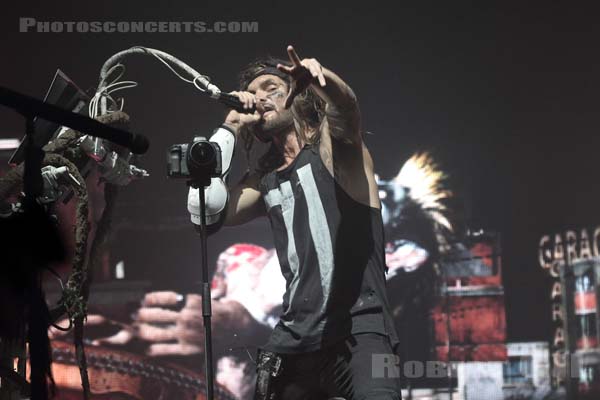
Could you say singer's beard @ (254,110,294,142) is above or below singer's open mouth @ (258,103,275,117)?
below

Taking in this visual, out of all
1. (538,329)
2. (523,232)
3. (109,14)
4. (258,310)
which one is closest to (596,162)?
(523,232)

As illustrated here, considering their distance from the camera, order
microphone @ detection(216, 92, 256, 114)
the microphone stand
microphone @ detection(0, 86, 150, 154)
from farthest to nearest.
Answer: microphone @ detection(216, 92, 256, 114)
the microphone stand
microphone @ detection(0, 86, 150, 154)

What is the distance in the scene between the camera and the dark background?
4395 millimetres

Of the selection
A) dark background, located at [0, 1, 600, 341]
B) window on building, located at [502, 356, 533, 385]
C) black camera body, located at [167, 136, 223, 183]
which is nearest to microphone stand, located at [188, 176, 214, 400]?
black camera body, located at [167, 136, 223, 183]

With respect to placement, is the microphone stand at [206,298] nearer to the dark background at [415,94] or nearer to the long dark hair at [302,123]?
the long dark hair at [302,123]

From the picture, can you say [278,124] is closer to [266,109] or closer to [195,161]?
[266,109]

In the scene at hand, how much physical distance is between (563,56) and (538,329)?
134cm

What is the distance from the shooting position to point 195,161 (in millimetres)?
2908

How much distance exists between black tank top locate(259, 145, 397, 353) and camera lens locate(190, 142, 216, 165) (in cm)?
34

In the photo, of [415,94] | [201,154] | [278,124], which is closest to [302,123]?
[278,124]

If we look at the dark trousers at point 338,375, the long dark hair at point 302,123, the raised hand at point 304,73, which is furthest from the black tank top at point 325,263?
the raised hand at point 304,73

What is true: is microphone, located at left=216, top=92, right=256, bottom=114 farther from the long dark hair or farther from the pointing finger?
the pointing finger

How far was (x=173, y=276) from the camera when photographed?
14.5ft

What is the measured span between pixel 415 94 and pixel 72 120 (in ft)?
9.12
